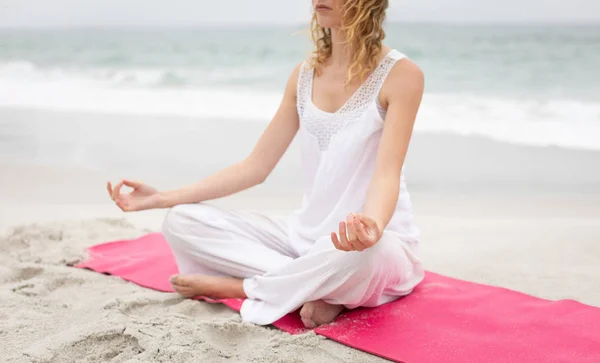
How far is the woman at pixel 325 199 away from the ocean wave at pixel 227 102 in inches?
146

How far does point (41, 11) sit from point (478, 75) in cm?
820

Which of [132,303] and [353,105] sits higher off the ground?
[353,105]

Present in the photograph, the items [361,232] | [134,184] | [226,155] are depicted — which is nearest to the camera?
[361,232]

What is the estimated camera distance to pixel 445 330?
201 cm

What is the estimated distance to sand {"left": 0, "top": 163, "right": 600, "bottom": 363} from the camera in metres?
1.88

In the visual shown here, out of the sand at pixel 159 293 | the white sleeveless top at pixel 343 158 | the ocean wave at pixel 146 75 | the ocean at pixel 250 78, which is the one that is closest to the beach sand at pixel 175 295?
the sand at pixel 159 293

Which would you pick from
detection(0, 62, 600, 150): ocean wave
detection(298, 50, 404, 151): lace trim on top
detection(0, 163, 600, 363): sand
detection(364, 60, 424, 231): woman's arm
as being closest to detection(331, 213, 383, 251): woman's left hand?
detection(364, 60, 424, 231): woman's arm

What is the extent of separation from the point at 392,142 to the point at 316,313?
546 mm

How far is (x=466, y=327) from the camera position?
2041 millimetres

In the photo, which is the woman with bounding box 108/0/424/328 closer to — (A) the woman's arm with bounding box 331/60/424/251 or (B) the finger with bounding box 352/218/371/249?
(A) the woman's arm with bounding box 331/60/424/251

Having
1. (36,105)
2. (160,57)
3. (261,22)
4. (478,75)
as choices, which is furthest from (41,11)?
(478,75)

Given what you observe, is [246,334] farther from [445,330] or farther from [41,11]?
[41,11]

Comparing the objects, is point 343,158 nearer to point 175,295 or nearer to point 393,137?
point 393,137

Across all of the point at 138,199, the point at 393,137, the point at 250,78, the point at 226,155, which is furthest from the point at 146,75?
the point at 393,137
